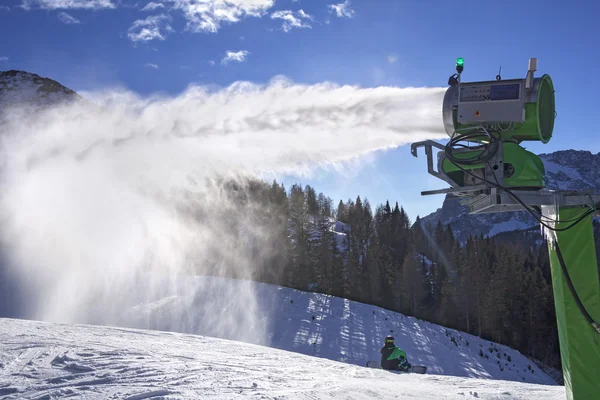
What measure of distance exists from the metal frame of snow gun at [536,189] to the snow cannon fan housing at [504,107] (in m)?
0.01

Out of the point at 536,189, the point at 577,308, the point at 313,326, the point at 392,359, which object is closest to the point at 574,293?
the point at 577,308

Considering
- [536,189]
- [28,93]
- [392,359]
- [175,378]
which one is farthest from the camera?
[28,93]

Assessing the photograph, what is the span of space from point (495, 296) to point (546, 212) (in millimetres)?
46550

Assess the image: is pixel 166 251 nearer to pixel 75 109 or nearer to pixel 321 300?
pixel 75 109

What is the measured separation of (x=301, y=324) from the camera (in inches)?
845

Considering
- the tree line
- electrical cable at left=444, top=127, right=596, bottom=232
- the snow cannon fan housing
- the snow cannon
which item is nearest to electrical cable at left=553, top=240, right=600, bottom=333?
electrical cable at left=444, top=127, right=596, bottom=232

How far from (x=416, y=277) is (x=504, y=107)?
52.9 m

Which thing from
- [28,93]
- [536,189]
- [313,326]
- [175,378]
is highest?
[28,93]

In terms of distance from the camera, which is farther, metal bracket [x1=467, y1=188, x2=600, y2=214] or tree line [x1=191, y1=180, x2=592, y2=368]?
tree line [x1=191, y1=180, x2=592, y2=368]

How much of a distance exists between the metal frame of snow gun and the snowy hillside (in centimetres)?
1391

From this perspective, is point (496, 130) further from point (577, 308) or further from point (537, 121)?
point (577, 308)

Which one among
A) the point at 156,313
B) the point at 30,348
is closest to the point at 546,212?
the point at 30,348

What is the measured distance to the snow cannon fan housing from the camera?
5.09 meters

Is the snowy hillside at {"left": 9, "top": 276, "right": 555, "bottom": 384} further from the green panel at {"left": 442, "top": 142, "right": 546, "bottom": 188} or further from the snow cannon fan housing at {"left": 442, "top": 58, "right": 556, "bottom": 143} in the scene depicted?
the snow cannon fan housing at {"left": 442, "top": 58, "right": 556, "bottom": 143}
